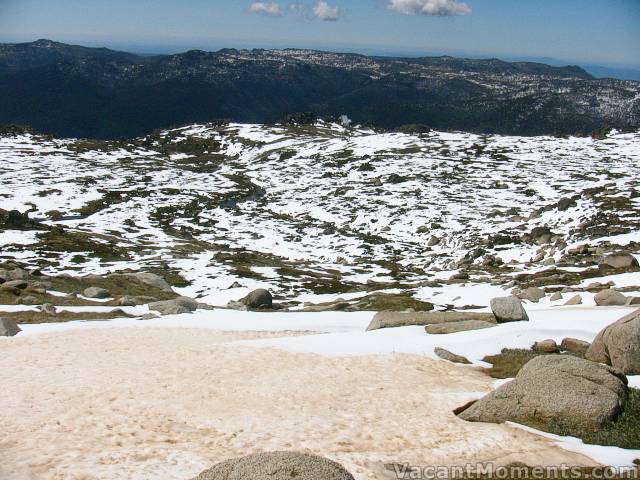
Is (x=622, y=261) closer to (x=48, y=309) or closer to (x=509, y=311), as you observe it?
(x=509, y=311)

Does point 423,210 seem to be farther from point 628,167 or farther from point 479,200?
point 628,167

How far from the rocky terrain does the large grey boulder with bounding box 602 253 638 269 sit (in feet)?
0.74

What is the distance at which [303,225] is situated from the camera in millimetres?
96625

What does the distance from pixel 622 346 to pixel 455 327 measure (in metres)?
9.19

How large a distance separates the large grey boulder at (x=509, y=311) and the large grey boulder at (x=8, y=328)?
27.8 metres

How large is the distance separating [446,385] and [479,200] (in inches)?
3429

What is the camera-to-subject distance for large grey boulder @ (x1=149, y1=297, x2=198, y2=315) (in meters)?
36.6

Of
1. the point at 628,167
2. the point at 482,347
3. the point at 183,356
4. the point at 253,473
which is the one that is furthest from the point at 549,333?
the point at 628,167

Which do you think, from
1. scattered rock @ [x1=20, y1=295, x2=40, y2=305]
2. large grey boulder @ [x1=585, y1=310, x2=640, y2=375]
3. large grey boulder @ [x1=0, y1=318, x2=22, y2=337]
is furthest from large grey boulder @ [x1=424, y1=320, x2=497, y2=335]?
scattered rock @ [x1=20, y1=295, x2=40, y2=305]

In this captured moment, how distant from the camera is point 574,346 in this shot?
24.5 m

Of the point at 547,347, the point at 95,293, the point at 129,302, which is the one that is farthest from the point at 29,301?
the point at 547,347

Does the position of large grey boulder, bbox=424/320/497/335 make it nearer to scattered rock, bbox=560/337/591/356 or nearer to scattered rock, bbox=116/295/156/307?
scattered rock, bbox=560/337/591/356

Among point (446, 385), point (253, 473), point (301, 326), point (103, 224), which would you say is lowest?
point (103, 224)

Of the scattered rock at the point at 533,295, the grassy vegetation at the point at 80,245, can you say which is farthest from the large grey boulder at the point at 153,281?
the scattered rock at the point at 533,295
